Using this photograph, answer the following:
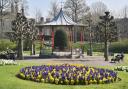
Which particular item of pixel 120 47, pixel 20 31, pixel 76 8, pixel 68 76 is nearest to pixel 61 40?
pixel 20 31

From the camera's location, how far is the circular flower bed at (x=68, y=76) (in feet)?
45.6

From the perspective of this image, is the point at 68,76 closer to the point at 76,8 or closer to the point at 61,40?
the point at 61,40

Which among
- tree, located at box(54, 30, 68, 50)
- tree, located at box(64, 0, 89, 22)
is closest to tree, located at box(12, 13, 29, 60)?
tree, located at box(54, 30, 68, 50)

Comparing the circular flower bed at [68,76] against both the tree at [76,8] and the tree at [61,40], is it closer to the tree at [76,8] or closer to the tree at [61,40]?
the tree at [61,40]

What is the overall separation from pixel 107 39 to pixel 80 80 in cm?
1918

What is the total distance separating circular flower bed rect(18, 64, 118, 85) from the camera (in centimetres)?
1390

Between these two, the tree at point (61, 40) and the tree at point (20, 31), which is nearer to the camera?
the tree at point (20, 31)

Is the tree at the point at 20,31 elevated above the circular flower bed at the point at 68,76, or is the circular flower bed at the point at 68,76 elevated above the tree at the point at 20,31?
the tree at the point at 20,31

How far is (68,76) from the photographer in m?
14.2

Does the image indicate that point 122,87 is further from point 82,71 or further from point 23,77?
point 23,77

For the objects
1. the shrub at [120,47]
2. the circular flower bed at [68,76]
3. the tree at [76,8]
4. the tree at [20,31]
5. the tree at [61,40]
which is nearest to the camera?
the circular flower bed at [68,76]

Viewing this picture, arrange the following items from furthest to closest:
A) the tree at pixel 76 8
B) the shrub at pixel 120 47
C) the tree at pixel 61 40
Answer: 1. the tree at pixel 76 8
2. the shrub at pixel 120 47
3. the tree at pixel 61 40

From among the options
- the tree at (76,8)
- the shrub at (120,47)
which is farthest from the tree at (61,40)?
the tree at (76,8)

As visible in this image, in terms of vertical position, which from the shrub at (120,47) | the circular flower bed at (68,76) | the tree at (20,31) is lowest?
the circular flower bed at (68,76)
